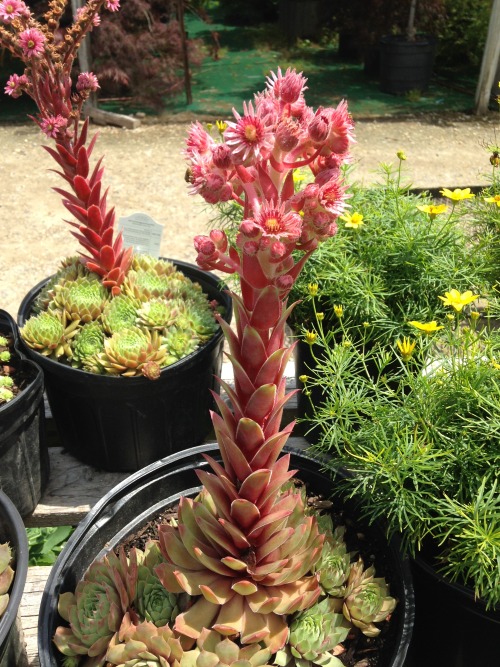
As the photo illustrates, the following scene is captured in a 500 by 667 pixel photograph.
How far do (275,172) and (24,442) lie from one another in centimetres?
120

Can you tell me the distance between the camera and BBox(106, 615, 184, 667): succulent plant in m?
1.18

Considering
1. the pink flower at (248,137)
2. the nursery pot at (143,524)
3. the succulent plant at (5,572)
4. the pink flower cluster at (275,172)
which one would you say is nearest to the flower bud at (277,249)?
the pink flower cluster at (275,172)

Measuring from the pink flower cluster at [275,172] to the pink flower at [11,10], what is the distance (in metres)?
1.11

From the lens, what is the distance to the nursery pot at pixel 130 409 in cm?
184

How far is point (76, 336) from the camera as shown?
196 cm

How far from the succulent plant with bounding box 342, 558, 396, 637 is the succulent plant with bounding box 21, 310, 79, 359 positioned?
1.08 meters

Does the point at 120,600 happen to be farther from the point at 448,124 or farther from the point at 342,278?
the point at 448,124

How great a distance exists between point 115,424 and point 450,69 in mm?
8561

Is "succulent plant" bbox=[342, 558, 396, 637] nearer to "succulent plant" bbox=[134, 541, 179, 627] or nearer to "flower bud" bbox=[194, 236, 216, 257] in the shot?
"succulent plant" bbox=[134, 541, 179, 627]

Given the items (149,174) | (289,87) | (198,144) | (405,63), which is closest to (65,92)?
(198,144)

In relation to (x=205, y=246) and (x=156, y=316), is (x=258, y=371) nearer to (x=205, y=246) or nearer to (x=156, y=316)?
(x=205, y=246)

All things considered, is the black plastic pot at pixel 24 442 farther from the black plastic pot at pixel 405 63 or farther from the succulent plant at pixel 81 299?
the black plastic pot at pixel 405 63

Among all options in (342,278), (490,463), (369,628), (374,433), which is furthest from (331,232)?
(342,278)

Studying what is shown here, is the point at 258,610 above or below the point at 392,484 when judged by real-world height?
below
